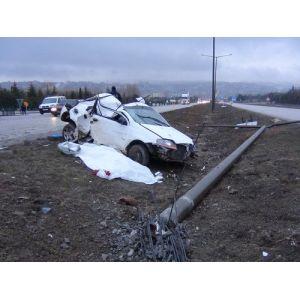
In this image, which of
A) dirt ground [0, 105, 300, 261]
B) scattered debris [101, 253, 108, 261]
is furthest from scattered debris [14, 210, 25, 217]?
scattered debris [101, 253, 108, 261]

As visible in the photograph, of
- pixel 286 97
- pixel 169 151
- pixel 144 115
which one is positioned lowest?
pixel 286 97

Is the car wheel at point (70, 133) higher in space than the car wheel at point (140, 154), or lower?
higher

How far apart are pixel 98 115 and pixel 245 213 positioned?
6357mm

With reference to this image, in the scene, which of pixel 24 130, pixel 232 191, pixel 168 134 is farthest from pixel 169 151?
pixel 24 130

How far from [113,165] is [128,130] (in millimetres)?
1620

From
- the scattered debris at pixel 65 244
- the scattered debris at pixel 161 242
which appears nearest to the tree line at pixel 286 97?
the scattered debris at pixel 161 242

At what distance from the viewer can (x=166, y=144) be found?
11.3 m

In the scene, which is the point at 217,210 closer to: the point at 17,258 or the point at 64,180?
the point at 64,180

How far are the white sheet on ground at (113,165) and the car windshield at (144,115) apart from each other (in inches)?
47.0

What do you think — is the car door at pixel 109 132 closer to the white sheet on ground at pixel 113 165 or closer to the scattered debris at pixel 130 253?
the white sheet on ground at pixel 113 165

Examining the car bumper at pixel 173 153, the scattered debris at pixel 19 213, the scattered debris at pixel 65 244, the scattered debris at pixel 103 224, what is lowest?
the scattered debris at pixel 103 224

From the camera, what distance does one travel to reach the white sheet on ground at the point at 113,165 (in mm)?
10132

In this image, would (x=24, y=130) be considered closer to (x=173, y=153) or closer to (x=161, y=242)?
(x=173, y=153)

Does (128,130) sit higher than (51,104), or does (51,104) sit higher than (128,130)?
(128,130)
